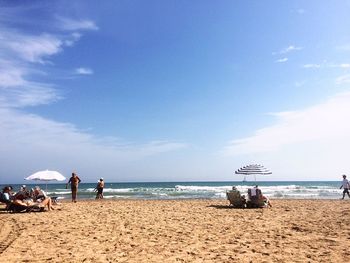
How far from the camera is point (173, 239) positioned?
27.7ft

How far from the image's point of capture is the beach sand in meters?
6.72

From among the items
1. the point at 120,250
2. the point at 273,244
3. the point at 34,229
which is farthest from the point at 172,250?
the point at 34,229

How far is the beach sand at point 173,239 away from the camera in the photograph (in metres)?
6.72

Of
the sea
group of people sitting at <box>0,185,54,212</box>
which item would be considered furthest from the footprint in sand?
the sea

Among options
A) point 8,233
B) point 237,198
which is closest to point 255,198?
point 237,198

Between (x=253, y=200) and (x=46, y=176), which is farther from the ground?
(x=46, y=176)

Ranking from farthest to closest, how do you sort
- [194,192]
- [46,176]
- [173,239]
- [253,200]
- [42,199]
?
[194,192], [46,176], [253,200], [42,199], [173,239]

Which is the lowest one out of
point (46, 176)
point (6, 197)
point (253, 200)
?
point (253, 200)

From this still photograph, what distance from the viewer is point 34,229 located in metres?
9.74

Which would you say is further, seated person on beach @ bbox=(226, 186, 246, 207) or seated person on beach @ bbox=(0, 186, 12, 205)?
seated person on beach @ bbox=(226, 186, 246, 207)

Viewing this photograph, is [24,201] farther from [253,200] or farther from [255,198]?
[255,198]

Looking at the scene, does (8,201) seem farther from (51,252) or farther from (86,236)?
(51,252)

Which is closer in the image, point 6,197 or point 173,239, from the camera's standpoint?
point 173,239

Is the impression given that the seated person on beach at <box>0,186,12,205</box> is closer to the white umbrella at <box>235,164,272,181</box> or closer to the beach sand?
the beach sand
